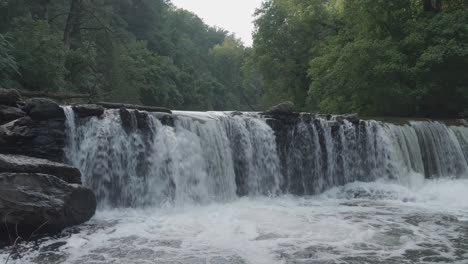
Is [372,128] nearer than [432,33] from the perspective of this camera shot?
Yes

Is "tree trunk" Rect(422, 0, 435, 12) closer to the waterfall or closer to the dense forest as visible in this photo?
the dense forest

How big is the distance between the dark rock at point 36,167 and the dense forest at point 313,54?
22.4ft

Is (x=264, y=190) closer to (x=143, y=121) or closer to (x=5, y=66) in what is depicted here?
(x=143, y=121)

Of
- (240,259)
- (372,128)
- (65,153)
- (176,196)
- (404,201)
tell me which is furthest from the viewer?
(372,128)

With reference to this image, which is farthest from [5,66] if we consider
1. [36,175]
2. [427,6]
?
[427,6]

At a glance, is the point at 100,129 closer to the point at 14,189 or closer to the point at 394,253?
the point at 14,189

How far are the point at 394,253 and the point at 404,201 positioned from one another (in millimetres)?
5669

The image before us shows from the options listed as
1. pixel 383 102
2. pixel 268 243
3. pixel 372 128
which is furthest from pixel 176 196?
pixel 383 102

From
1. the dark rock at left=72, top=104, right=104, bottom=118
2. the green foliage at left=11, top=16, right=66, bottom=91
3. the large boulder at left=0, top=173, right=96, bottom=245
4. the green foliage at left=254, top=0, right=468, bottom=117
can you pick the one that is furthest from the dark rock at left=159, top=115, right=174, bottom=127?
the green foliage at left=254, top=0, right=468, bottom=117

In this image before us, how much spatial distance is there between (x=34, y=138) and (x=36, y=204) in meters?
2.27

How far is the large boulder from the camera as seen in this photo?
6656 mm

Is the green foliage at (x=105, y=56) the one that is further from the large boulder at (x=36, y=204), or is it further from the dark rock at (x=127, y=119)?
the large boulder at (x=36, y=204)

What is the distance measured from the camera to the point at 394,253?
6.56 m

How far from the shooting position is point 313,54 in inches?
1007
